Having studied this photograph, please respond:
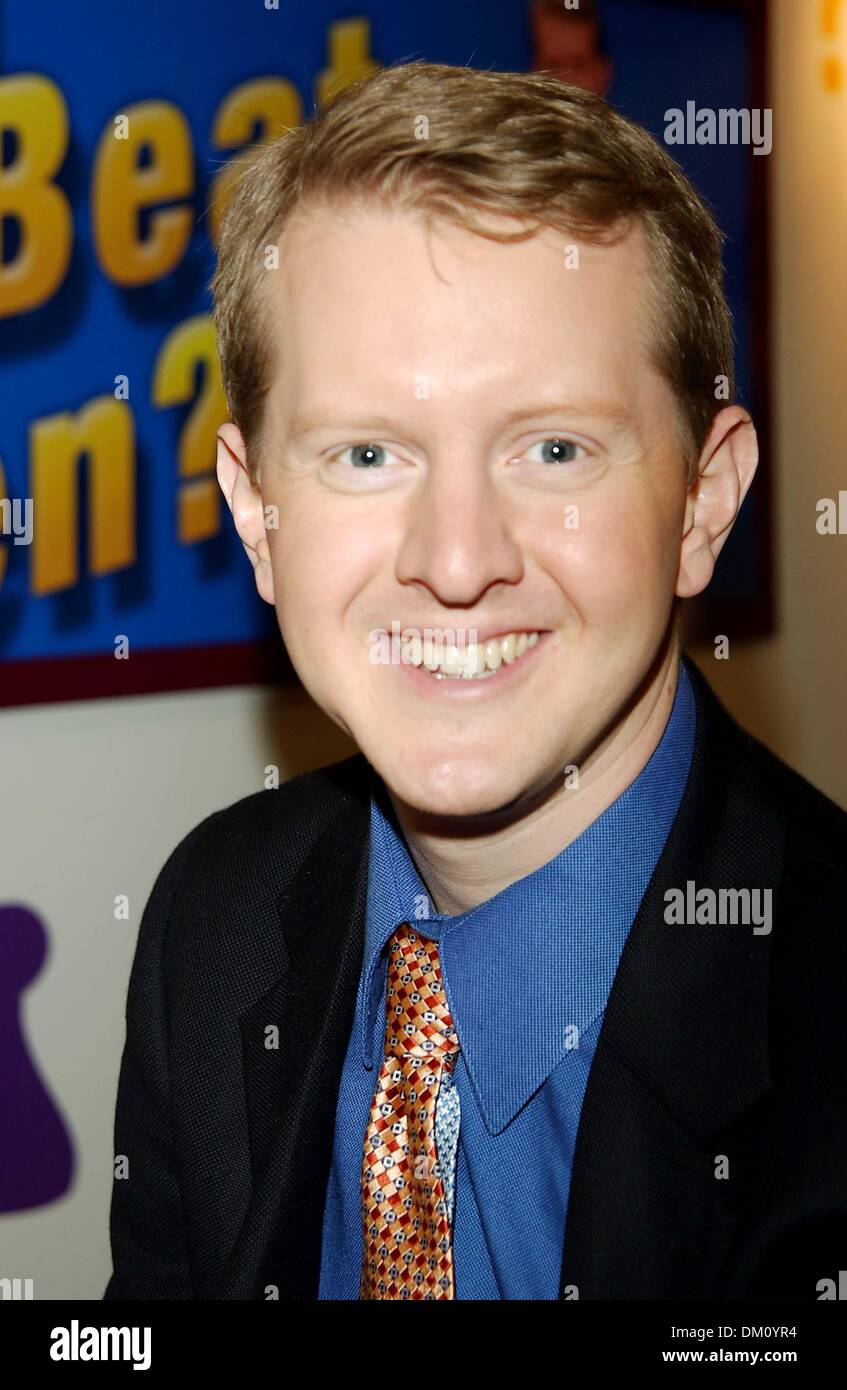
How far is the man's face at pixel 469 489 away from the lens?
1.17 metres

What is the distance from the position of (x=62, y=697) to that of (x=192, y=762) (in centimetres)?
26

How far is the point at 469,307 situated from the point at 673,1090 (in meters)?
0.61

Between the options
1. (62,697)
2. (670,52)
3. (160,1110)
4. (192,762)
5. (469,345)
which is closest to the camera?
(469,345)

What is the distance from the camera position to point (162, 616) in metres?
2.34

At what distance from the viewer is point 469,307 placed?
116 cm

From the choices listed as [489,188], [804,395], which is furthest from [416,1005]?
[804,395]

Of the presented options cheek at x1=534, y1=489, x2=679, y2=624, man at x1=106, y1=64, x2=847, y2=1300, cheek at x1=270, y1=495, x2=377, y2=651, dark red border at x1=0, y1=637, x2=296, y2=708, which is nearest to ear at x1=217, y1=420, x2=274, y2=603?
man at x1=106, y1=64, x2=847, y2=1300

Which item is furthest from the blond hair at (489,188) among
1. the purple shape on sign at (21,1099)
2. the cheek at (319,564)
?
the purple shape on sign at (21,1099)

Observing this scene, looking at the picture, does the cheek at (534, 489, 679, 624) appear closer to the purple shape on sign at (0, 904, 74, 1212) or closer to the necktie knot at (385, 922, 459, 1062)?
the necktie knot at (385, 922, 459, 1062)

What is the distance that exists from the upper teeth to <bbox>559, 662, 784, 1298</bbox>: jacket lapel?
0.19 meters

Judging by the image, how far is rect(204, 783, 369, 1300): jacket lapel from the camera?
1.35m

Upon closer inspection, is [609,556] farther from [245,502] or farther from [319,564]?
[245,502]
